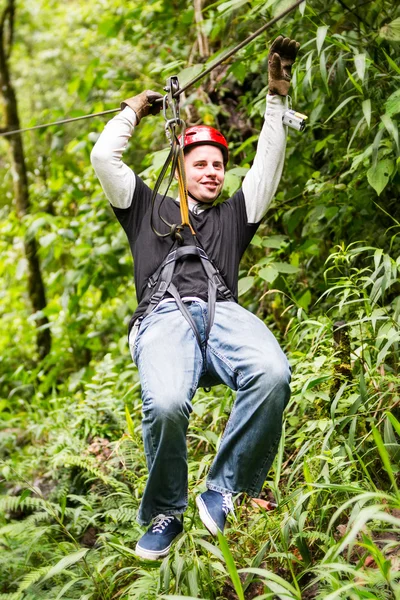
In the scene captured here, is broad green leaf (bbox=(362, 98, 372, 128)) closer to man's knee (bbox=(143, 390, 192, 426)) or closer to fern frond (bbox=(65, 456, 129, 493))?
man's knee (bbox=(143, 390, 192, 426))

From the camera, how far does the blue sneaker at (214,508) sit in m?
2.68

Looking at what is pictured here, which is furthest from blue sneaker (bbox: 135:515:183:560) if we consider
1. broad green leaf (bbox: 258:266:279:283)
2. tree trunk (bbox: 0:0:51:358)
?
tree trunk (bbox: 0:0:51:358)

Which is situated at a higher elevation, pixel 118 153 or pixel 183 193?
pixel 118 153

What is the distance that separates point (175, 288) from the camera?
291 centimetres

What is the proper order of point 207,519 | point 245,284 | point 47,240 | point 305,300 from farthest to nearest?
point 47,240, point 305,300, point 245,284, point 207,519

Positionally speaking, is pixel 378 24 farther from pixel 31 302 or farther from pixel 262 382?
pixel 31 302

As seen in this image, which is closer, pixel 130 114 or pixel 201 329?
pixel 201 329

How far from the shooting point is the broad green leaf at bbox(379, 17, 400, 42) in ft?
11.6

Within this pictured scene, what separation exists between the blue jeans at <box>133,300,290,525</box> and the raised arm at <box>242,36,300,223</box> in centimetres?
62

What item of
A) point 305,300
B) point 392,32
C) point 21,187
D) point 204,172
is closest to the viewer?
point 204,172

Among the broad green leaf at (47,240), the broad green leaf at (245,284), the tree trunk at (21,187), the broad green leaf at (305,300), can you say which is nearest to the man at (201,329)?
the broad green leaf at (245,284)

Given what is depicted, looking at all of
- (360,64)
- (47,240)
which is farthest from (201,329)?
(47,240)

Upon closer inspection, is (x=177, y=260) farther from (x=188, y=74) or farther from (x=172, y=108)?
(x=188, y=74)

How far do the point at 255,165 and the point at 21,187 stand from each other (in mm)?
5324
